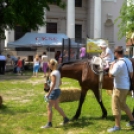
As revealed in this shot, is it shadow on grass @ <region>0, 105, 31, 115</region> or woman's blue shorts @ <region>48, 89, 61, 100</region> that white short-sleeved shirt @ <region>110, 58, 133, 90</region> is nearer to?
woman's blue shorts @ <region>48, 89, 61, 100</region>

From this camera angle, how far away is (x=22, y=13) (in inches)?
1032

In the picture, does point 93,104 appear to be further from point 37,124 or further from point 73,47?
point 73,47

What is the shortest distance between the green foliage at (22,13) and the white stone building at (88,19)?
15.4 m

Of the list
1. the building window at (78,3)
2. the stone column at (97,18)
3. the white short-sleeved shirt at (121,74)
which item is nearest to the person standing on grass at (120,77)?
the white short-sleeved shirt at (121,74)

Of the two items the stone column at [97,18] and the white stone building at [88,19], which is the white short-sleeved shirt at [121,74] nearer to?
the white stone building at [88,19]

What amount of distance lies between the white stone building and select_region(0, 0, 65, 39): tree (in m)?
15.4

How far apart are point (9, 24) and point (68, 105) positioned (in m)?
17.4

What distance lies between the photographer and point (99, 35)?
4441 centimetres

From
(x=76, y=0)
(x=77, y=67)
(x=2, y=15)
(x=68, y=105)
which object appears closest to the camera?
(x=77, y=67)

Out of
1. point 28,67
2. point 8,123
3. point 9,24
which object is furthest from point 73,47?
point 8,123

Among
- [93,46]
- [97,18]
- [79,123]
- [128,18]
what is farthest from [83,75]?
[97,18]

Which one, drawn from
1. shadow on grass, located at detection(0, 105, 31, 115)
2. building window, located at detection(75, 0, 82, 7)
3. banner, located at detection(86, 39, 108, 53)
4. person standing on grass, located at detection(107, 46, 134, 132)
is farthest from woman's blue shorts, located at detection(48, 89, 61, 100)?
building window, located at detection(75, 0, 82, 7)

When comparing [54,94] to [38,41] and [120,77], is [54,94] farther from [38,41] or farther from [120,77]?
[38,41]

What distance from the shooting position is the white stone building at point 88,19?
145ft
